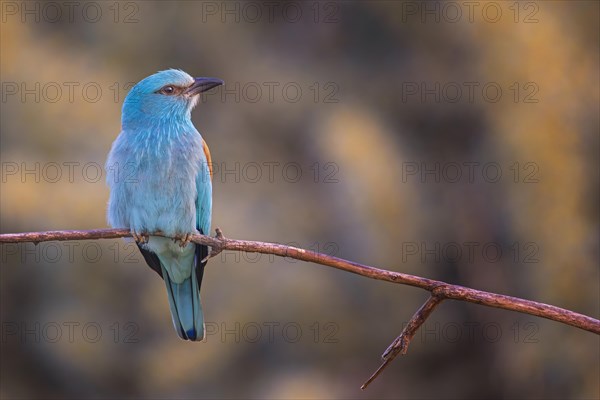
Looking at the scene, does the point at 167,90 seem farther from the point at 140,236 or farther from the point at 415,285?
the point at 415,285

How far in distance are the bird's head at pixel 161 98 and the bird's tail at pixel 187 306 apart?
89 centimetres

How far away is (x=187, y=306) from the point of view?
4.89m

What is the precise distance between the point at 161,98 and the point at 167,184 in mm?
683

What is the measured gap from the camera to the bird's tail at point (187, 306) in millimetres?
4848

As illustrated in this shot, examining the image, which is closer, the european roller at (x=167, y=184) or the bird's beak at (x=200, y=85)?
the european roller at (x=167, y=184)

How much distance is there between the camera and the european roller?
4.62m

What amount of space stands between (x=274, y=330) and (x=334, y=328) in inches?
27.1

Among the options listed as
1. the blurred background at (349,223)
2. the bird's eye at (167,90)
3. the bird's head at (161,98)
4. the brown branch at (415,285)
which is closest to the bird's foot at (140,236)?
the bird's head at (161,98)

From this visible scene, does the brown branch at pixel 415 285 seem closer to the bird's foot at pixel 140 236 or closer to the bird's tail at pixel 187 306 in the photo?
the bird's foot at pixel 140 236

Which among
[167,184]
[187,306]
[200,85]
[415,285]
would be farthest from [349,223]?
[415,285]

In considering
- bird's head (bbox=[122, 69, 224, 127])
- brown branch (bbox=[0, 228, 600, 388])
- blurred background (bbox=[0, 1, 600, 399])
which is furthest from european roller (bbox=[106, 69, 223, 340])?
blurred background (bbox=[0, 1, 600, 399])

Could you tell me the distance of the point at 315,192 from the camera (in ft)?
34.6

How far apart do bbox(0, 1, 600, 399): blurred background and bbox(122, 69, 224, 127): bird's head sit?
406cm

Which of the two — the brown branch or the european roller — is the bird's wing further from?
the brown branch
